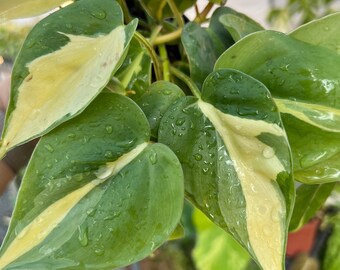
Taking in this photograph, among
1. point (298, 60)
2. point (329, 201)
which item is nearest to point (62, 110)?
point (298, 60)

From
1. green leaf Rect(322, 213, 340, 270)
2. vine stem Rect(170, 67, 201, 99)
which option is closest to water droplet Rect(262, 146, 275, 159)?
vine stem Rect(170, 67, 201, 99)

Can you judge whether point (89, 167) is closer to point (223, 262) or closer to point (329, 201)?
point (223, 262)

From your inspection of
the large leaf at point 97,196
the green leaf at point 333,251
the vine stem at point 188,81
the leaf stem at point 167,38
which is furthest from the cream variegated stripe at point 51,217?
the green leaf at point 333,251

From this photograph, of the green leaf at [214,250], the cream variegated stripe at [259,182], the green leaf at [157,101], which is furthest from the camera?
the green leaf at [214,250]

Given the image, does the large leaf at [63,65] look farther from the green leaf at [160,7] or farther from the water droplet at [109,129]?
the green leaf at [160,7]

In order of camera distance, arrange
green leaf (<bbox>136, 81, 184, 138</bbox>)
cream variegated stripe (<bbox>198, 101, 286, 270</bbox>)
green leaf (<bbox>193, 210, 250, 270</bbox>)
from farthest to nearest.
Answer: green leaf (<bbox>193, 210, 250, 270</bbox>)
green leaf (<bbox>136, 81, 184, 138</bbox>)
cream variegated stripe (<bbox>198, 101, 286, 270</bbox>)

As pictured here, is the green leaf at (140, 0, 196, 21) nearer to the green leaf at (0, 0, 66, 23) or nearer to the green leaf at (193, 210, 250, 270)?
the green leaf at (0, 0, 66, 23)

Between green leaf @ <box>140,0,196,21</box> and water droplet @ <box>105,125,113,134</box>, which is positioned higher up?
water droplet @ <box>105,125,113,134</box>
